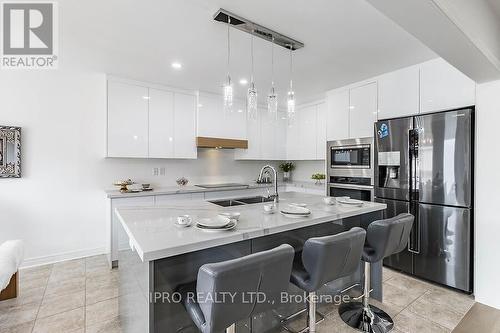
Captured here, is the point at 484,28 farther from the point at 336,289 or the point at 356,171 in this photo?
the point at 336,289

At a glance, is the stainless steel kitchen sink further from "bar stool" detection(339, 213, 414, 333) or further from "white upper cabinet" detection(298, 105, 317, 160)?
"white upper cabinet" detection(298, 105, 317, 160)

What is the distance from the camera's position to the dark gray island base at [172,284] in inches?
47.9

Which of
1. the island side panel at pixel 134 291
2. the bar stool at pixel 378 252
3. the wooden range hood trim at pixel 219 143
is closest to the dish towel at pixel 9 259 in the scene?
the island side panel at pixel 134 291

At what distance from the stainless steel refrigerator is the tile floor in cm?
26

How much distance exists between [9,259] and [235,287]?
7.12 feet

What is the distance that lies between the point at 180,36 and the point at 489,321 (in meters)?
3.65

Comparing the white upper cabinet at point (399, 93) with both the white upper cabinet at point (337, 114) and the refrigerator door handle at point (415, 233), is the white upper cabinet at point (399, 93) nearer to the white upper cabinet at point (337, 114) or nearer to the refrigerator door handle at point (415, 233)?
the white upper cabinet at point (337, 114)

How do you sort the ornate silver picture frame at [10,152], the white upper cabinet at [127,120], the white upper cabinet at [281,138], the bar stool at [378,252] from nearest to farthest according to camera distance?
the bar stool at [378,252] → the ornate silver picture frame at [10,152] → the white upper cabinet at [127,120] → the white upper cabinet at [281,138]

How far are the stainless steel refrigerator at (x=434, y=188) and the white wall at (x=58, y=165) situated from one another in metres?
3.65

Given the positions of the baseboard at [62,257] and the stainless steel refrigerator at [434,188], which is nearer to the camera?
the stainless steel refrigerator at [434,188]

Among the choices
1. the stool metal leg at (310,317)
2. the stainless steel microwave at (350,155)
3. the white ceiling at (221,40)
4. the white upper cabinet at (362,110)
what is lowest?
the stool metal leg at (310,317)

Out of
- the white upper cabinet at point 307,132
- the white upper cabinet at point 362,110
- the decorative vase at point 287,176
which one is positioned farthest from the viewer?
the decorative vase at point 287,176

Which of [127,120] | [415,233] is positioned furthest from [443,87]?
[127,120]

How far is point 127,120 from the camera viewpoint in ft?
11.2
